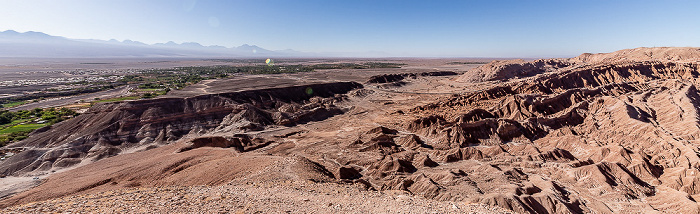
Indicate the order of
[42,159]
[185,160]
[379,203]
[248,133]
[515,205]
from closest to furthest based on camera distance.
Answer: [379,203] < [515,205] < [185,160] < [42,159] < [248,133]

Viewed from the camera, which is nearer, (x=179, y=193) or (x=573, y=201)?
(x=179, y=193)

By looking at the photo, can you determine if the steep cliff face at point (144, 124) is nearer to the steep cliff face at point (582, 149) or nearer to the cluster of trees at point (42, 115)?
the cluster of trees at point (42, 115)

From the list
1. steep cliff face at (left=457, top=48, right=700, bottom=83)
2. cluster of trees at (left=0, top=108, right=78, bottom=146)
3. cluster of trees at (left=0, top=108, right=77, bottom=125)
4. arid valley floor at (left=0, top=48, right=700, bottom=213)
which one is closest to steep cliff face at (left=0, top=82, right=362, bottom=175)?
arid valley floor at (left=0, top=48, right=700, bottom=213)

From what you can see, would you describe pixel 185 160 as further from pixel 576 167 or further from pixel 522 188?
pixel 576 167

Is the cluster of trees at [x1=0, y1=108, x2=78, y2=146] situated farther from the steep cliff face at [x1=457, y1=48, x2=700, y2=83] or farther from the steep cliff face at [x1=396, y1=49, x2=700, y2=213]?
the steep cliff face at [x1=457, y1=48, x2=700, y2=83]

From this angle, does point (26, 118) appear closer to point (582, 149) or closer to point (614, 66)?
point (582, 149)

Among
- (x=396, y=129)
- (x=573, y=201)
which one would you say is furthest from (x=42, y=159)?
(x=573, y=201)

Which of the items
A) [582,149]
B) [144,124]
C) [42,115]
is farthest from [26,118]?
[582,149]
